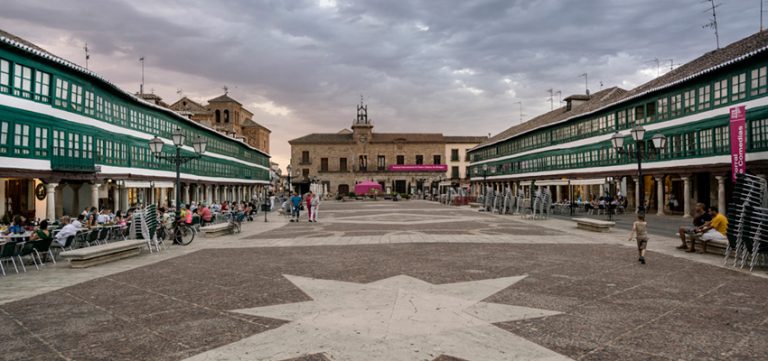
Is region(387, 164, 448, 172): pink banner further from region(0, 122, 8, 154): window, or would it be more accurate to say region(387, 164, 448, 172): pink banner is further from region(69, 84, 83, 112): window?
region(0, 122, 8, 154): window

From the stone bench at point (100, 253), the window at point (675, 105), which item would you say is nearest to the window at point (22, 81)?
the stone bench at point (100, 253)

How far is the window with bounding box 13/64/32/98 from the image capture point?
59.3 feet

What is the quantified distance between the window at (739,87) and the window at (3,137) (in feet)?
107

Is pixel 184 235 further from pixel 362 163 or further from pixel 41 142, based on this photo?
pixel 362 163

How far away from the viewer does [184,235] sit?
590 inches

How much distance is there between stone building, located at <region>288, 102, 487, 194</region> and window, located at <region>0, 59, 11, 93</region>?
56330 millimetres

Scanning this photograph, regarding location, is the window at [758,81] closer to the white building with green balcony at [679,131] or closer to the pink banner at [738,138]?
the white building with green balcony at [679,131]

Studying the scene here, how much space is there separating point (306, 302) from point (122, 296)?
320 centimetres

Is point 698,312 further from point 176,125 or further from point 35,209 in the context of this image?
point 176,125

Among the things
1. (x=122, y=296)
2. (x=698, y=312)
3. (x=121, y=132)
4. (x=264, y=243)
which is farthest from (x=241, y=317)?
(x=121, y=132)

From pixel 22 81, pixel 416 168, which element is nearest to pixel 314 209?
pixel 22 81

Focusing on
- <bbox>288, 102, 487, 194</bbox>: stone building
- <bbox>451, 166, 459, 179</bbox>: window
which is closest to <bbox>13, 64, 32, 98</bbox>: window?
<bbox>288, 102, 487, 194</bbox>: stone building

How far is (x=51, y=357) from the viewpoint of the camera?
4703mm

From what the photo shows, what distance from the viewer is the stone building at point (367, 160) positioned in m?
75.2
